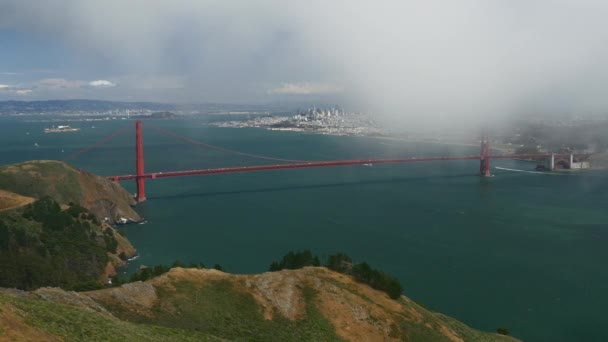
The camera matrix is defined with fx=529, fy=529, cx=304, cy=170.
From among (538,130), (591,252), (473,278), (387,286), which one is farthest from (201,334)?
(538,130)

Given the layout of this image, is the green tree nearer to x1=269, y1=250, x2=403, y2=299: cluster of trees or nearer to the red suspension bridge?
x1=269, y1=250, x2=403, y2=299: cluster of trees

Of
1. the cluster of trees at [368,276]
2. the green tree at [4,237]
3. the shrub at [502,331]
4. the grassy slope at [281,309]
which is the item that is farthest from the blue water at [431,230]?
the green tree at [4,237]

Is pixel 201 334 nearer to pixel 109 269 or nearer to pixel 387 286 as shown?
pixel 387 286

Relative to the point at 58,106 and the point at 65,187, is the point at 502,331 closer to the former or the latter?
the point at 65,187

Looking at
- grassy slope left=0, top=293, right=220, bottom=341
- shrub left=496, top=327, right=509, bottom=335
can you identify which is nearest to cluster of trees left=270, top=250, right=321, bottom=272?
shrub left=496, top=327, right=509, bottom=335

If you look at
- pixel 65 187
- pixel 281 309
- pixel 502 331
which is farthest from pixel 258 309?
pixel 65 187

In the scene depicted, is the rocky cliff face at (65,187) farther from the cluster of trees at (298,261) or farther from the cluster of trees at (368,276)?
the cluster of trees at (368,276)
